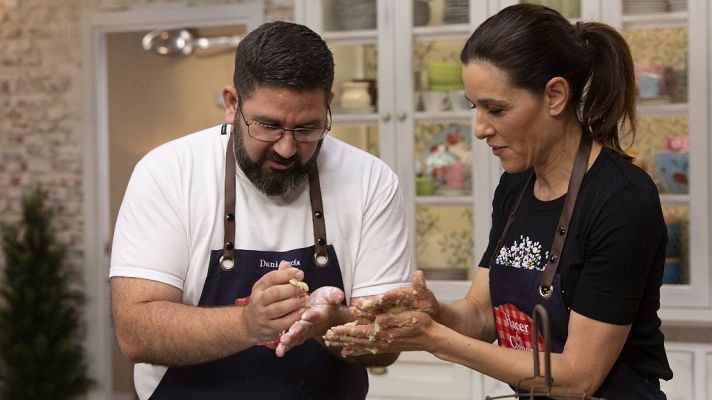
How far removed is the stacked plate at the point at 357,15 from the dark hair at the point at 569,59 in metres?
2.27

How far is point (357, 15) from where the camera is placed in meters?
4.20

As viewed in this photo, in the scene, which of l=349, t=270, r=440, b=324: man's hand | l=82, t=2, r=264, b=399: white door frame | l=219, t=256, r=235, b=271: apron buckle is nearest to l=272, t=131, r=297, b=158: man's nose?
l=219, t=256, r=235, b=271: apron buckle

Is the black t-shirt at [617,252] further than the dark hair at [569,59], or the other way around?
the dark hair at [569,59]

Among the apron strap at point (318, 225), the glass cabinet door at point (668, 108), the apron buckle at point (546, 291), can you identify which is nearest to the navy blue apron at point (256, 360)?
the apron strap at point (318, 225)

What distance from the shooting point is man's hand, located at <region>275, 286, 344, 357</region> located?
186cm

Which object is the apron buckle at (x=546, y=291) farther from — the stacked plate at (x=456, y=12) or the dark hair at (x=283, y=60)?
the stacked plate at (x=456, y=12)

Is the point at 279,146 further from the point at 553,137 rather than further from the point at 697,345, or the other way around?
the point at 697,345

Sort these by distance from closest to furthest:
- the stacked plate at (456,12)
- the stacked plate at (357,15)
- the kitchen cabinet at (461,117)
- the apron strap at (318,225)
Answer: the apron strap at (318,225)
the kitchen cabinet at (461,117)
the stacked plate at (456,12)
the stacked plate at (357,15)

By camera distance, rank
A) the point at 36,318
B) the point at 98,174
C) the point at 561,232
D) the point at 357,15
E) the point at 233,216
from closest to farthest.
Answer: the point at 561,232, the point at 233,216, the point at 357,15, the point at 36,318, the point at 98,174

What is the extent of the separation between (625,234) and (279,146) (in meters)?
0.70

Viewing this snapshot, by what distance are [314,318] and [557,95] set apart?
0.62 meters

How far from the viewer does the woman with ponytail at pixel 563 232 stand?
5.85 ft

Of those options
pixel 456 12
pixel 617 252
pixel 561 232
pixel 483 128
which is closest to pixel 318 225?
pixel 483 128

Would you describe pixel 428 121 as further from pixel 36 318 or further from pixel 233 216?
pixel 36 318
